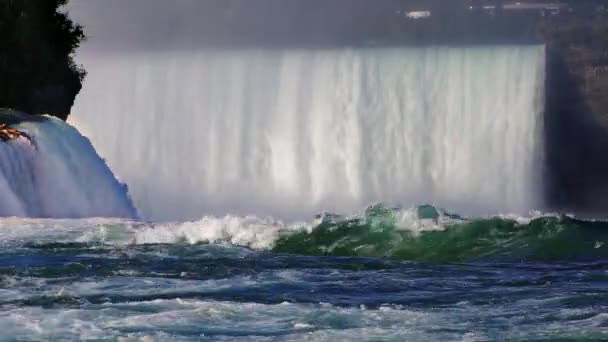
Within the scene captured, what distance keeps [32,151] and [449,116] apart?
23.4 meters

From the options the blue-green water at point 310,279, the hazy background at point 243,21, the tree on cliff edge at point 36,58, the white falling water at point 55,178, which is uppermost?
the hazy background at point 243,21

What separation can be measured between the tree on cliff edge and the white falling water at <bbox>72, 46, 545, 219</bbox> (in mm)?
9586

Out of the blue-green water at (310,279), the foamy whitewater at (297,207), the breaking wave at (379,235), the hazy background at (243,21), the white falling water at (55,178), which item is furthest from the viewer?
the hazy background at (243,21)

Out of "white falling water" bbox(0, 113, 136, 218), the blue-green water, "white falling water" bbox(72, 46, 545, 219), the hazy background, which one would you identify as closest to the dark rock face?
"white falling water" bbox(72, 46, 545, 219)

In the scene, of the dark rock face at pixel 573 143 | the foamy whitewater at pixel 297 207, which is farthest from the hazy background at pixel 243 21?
the dark rock face at pixel 573 143

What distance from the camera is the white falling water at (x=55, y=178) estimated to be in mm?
47594

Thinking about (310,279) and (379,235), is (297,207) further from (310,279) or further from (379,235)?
(310,279)

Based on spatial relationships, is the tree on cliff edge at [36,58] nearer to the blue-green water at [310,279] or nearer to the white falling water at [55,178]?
the white falling water at [55,178]

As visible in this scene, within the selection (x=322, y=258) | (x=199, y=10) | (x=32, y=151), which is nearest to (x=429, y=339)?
(x=322, y=258)

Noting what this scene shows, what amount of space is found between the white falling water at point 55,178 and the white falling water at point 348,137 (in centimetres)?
1554

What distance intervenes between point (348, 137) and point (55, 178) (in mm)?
21962

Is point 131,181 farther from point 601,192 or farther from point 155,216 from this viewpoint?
point 601,192

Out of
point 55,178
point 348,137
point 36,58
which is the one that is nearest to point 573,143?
point 348,137

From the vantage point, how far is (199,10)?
265 ft
